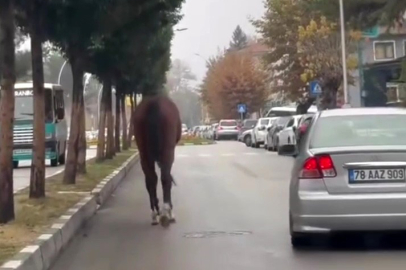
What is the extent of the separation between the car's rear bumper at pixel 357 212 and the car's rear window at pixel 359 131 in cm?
72

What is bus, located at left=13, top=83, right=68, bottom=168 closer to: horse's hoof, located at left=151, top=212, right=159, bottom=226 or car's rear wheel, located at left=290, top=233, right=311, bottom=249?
horse's hoof, located at left=151, top=212, right=159, bottom=226

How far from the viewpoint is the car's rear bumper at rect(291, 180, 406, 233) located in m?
11.4

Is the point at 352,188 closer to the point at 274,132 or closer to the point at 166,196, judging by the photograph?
the point at 166,196

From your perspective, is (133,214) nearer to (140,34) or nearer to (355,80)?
(140,34)

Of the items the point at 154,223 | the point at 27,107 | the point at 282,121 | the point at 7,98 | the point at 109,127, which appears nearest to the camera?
the point at 7,98

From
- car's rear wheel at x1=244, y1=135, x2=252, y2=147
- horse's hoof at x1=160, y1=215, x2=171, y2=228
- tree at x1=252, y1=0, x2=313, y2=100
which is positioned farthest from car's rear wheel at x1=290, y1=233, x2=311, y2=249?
tree at x1=252, y1=0, x2=313, y2=100

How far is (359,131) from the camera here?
12.2 metres

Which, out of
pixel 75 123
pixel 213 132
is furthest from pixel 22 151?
pixel 213 132

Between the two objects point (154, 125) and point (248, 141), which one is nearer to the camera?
point (154, 125)

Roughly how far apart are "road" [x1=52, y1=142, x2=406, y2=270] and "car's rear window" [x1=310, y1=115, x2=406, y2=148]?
1.22 meters

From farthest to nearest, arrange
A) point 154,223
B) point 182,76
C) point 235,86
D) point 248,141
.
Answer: point 182,76 → point 235,86 → point 248,141 → point 154,223

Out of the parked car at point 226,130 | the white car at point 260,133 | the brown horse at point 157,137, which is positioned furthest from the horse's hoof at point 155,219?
the parked car at point 226,130

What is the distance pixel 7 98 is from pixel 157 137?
2498 mm

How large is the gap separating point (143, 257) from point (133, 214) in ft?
17.4
